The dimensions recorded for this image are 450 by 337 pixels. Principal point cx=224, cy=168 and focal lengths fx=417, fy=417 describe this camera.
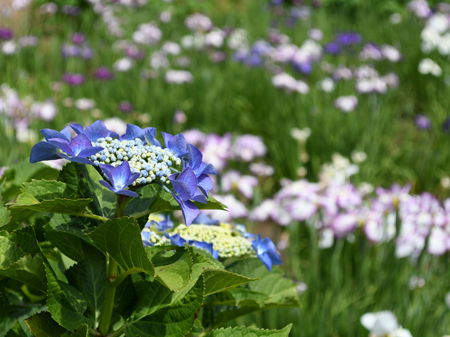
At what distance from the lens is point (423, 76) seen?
4.32 m

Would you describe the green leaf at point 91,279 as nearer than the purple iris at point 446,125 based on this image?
Yes

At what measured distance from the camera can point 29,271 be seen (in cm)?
47

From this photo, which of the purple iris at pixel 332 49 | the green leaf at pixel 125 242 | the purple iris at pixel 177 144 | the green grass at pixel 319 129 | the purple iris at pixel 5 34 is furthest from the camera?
the purple iris at pixel 332 49

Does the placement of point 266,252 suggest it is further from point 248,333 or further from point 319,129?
point 319,129

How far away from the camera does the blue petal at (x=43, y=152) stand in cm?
47

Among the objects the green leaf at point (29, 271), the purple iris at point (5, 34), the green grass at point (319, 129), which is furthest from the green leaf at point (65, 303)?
the purple iris at point (5, 34)

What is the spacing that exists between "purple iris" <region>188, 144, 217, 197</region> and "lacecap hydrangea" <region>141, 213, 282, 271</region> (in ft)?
0.50

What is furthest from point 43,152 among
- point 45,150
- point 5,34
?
point 5,34

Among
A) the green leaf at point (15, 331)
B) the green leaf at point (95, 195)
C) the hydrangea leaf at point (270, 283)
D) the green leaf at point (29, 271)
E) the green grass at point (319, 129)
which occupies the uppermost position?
the green leaf at point (95, 195)

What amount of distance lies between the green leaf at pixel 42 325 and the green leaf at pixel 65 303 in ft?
0.10

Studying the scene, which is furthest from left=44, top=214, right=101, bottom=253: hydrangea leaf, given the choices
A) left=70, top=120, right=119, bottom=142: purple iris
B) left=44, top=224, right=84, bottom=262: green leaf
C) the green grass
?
the green grass

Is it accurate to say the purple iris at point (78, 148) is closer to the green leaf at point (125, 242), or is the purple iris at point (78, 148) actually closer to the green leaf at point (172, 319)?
the green leaf at point (125, 242)

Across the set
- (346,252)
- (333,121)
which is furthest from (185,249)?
(333,121)

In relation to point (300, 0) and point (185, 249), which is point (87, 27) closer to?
point (300, 0)
